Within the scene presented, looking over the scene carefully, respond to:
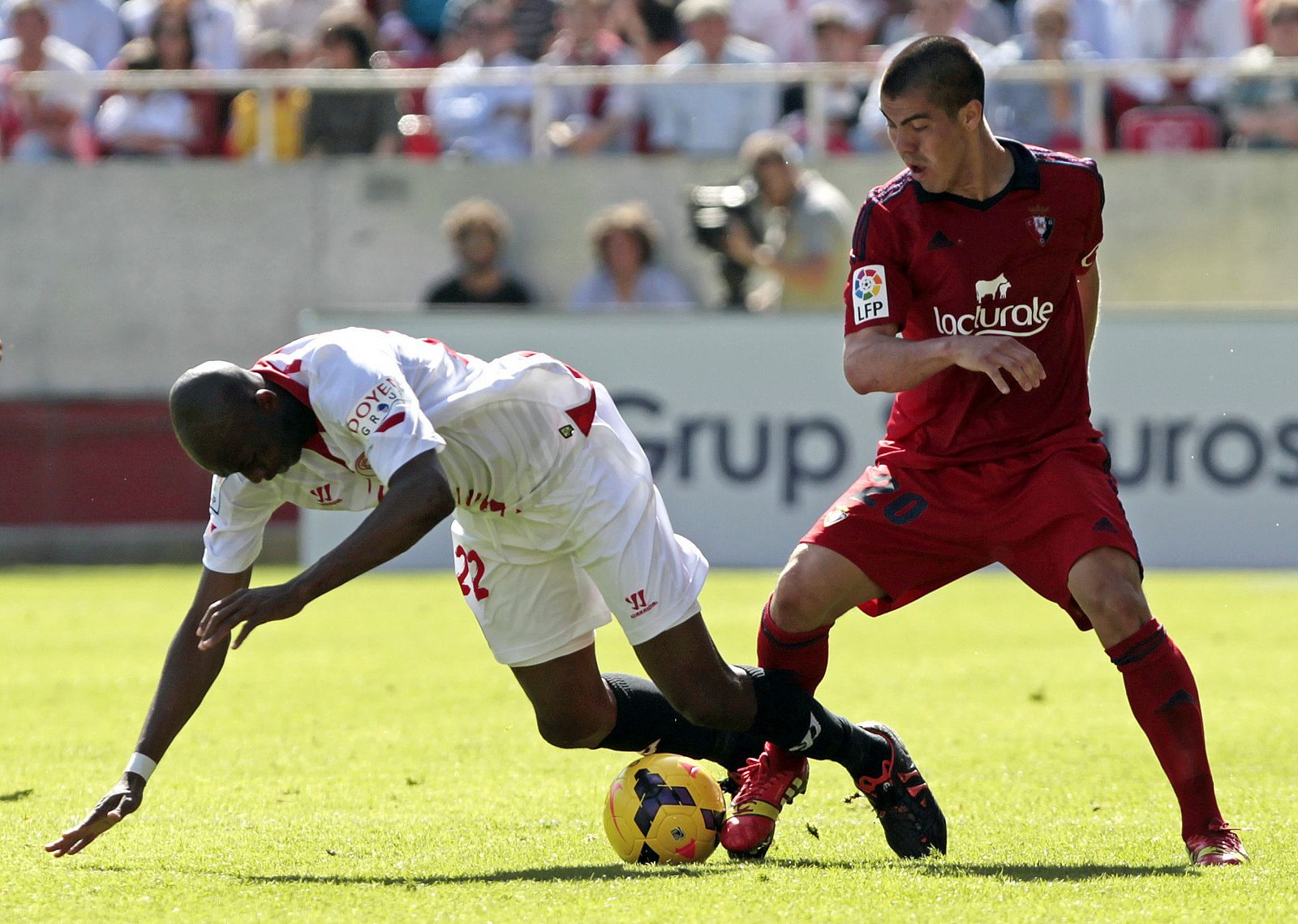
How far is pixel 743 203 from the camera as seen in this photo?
14.4 meters

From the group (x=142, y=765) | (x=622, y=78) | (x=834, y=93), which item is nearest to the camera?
(x=142, y=765)

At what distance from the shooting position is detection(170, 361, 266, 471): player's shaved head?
4.91 metres

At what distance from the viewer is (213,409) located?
4906mm

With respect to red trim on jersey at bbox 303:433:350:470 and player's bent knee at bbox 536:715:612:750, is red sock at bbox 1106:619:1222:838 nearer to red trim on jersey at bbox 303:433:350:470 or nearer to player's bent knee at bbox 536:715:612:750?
player's bent knee at bbox 536:715:612:750

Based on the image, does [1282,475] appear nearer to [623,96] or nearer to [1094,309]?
[623,96]

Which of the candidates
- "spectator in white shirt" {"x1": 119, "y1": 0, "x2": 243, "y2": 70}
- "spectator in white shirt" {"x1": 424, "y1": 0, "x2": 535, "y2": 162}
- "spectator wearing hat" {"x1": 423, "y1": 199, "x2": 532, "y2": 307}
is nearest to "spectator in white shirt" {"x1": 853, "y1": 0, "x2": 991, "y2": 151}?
"spectator in white shirt" {"x1": 424, "y1": 0, "x2": 535, "y2": 162}

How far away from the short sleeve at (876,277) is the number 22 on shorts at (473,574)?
53.5 inches

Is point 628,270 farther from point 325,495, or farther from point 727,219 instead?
point 325,495

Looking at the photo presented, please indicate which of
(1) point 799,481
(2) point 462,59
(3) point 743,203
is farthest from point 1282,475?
(2) point 462,59

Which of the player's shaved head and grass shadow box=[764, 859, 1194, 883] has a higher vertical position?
the player's shaved head

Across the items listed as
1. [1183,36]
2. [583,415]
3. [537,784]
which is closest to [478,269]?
[1183,36]

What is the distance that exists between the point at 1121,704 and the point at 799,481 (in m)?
5.52

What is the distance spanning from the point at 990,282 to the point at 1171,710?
1340 mm

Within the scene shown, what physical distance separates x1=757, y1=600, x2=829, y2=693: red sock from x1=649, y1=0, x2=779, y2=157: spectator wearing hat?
10.4m
